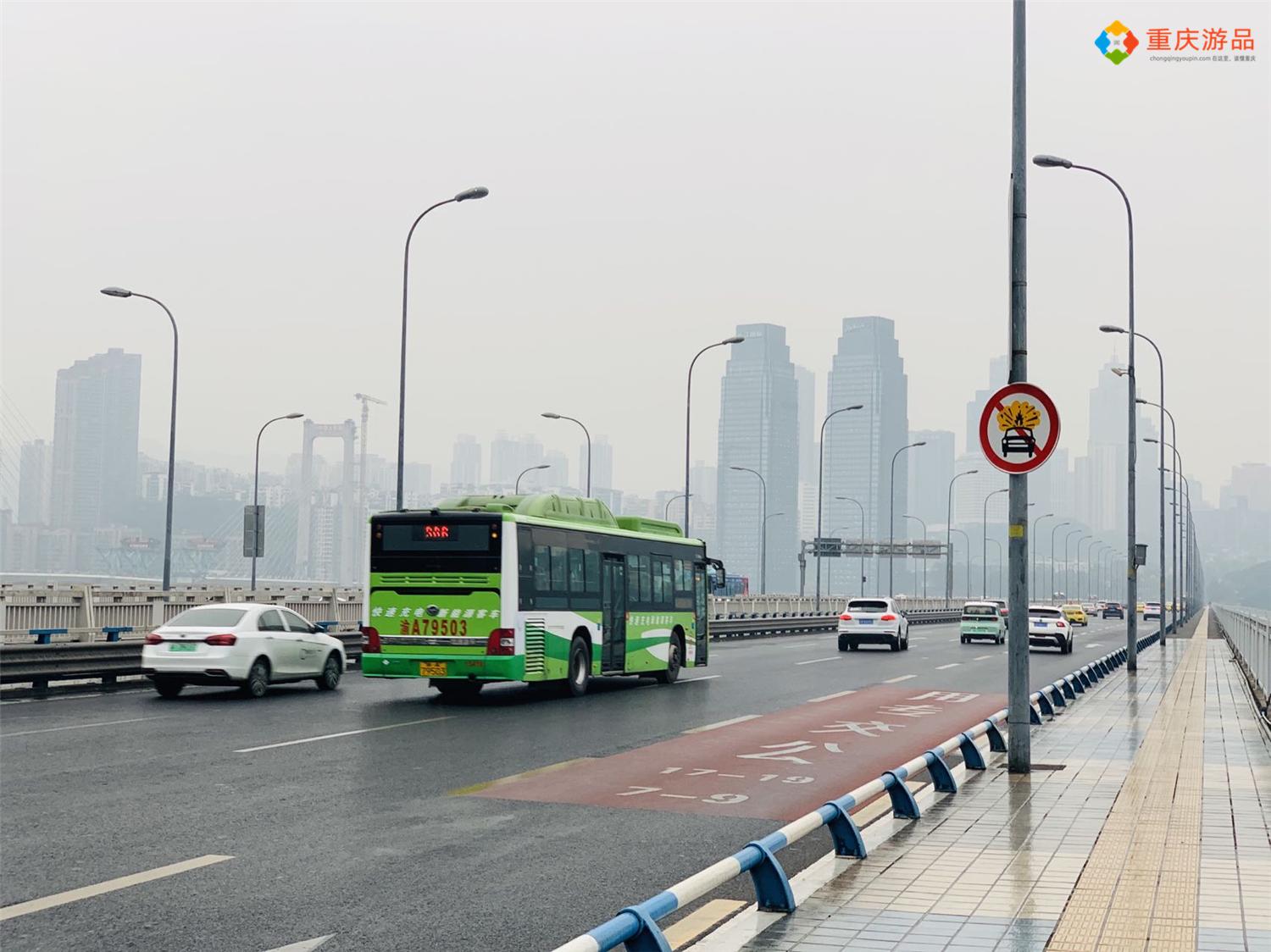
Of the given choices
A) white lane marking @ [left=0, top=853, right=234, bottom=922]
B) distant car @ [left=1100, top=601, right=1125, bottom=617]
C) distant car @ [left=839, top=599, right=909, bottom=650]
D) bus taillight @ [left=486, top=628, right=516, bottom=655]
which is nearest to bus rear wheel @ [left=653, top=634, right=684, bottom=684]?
bus taillight @ [left=486, top=628, right=516, bottom=655]

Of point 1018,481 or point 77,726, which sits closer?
point 1018,481

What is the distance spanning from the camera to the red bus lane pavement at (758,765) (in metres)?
11.7

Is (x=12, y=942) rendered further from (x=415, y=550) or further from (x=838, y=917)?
(x=415, y=550)

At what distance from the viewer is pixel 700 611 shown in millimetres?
28391

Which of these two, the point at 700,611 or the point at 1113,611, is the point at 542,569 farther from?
the point at 1113,611

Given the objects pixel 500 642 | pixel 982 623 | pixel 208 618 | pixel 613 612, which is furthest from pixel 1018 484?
pixel 982 623

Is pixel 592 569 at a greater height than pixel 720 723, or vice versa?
pixel 592 569

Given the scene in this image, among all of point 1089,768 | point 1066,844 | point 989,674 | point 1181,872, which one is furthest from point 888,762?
point 989,674

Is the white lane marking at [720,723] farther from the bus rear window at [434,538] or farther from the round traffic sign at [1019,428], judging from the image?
the round traffic sign at [1019,428]

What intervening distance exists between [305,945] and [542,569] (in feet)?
48.5

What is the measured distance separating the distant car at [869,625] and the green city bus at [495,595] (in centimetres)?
1819

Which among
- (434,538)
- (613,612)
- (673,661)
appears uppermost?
(434,538)

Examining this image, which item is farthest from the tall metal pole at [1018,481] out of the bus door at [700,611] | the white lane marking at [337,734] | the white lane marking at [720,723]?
the bus door at [700,611]

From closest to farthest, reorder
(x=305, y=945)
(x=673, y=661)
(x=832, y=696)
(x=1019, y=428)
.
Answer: (x=305, y=945) < (x=1019, y=428) < (x=832, y=696) < (x=673, y=661)
